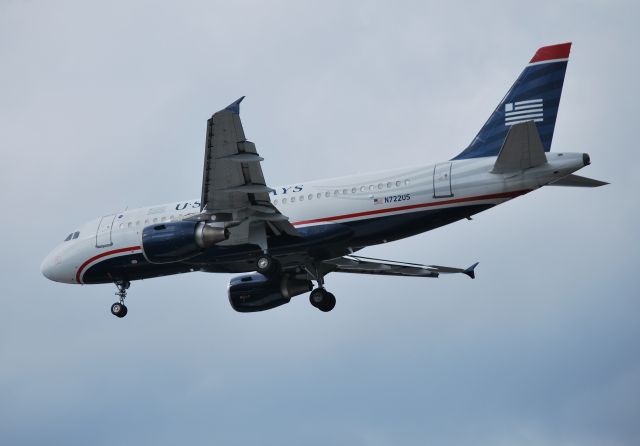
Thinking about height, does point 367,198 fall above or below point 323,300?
above

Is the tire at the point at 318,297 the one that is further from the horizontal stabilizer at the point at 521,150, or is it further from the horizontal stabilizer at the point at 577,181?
the horizontal stabilizer at the point at 577,181

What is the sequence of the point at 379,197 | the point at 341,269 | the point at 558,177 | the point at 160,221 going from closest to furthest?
the point at 558,177, the point at 379,197, the point at 160,221, the point at 341,269

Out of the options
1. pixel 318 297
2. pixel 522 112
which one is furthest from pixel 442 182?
pixel 318 297

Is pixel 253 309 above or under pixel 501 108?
under

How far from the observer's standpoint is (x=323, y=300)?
51219mm

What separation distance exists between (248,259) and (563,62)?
1339 cm

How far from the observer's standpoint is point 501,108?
45.2 metres

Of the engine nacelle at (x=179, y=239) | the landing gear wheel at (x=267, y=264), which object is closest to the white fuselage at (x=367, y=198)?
the engine nacelle at (x=179, y=239)

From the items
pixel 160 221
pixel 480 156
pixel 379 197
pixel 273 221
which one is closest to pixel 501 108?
pixel 480 156

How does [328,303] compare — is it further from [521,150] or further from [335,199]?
[521,150]

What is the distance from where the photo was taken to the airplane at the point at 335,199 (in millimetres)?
42094

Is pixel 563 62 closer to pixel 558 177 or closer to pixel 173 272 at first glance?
pixel 558 177

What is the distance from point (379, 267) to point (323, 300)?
288cm

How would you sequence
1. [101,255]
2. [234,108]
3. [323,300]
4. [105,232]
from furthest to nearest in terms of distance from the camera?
[323,300], [105,232], [101,255], [234,108]
